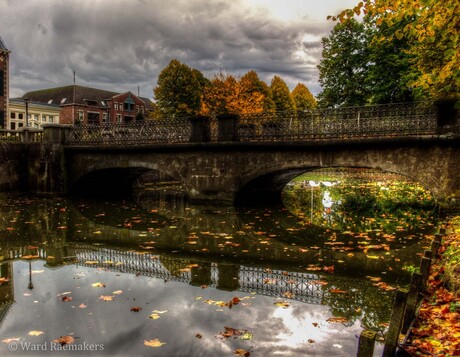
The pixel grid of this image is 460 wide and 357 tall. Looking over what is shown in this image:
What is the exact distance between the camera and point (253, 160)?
43.2 ft

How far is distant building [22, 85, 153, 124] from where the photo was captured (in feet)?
200

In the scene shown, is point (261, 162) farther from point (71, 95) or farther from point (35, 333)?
point (71, 95)

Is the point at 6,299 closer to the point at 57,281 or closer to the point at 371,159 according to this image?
the point at 57,281

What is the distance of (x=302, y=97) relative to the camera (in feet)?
210

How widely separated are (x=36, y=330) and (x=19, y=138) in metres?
16.3

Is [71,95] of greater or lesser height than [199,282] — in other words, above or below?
above

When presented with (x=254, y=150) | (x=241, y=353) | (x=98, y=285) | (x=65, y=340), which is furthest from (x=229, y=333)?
(x=254, y=150)

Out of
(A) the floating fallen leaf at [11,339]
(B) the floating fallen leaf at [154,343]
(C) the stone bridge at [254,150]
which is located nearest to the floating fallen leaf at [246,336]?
(B) the floating fallen leaf at [154,343]

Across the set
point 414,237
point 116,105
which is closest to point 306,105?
point 116,105

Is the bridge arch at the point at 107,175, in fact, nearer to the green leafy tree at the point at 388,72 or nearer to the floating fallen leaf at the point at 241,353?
the floating fallen leaf at the point at 241,353

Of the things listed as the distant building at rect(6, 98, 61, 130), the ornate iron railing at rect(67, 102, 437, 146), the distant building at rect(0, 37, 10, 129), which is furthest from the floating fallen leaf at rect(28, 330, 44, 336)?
the distant building at rect(6, 98, 61, 130)

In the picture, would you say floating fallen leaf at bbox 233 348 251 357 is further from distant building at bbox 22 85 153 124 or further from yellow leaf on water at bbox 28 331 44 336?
distant building at bbox 22 85 153 124

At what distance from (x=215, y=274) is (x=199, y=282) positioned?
16.9 inches

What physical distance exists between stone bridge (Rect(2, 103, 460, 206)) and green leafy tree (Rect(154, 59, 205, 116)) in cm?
2664
